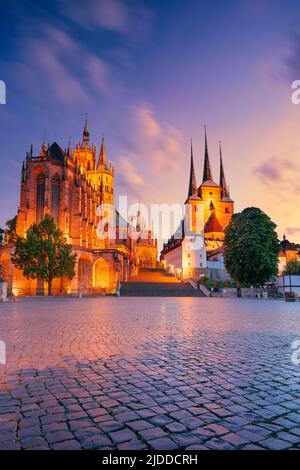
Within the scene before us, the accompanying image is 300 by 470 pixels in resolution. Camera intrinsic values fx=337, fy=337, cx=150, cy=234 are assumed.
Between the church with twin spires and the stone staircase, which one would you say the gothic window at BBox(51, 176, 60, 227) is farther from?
the church with twin spires

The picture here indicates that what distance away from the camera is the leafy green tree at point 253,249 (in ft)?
131

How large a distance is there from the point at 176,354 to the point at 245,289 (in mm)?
38570

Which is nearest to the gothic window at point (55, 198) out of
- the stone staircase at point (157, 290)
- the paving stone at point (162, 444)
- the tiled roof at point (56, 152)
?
the tiled roof at point (56, 152)

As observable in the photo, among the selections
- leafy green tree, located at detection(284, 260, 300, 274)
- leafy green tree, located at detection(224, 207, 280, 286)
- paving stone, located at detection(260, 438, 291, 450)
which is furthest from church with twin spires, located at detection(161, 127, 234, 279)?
paving stone, located at detection(260, 438, 291, 450)

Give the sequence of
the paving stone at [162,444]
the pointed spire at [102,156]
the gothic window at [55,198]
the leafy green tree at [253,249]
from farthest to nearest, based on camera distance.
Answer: the pointed spire at [102,156] < the gothic window at [55,198] < the leafy green tree at [253,249] < the paving stone at [162,444]

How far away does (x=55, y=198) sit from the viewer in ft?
188

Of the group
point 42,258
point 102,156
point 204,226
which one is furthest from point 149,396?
point 102,156

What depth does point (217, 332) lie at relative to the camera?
30.2 ft

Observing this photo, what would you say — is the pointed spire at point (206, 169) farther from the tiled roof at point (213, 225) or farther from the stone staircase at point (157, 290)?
the stone staircase at point (157, 290)

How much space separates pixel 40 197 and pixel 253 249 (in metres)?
35.8

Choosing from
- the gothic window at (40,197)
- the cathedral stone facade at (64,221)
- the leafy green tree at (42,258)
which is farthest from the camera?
the gothic window at (40,197)

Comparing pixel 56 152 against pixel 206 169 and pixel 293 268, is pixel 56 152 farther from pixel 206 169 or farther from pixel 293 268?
pixel 293 268

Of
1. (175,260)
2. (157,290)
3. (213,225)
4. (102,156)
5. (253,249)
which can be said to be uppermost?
(102,156)

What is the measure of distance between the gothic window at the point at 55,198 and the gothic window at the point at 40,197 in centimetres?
161
